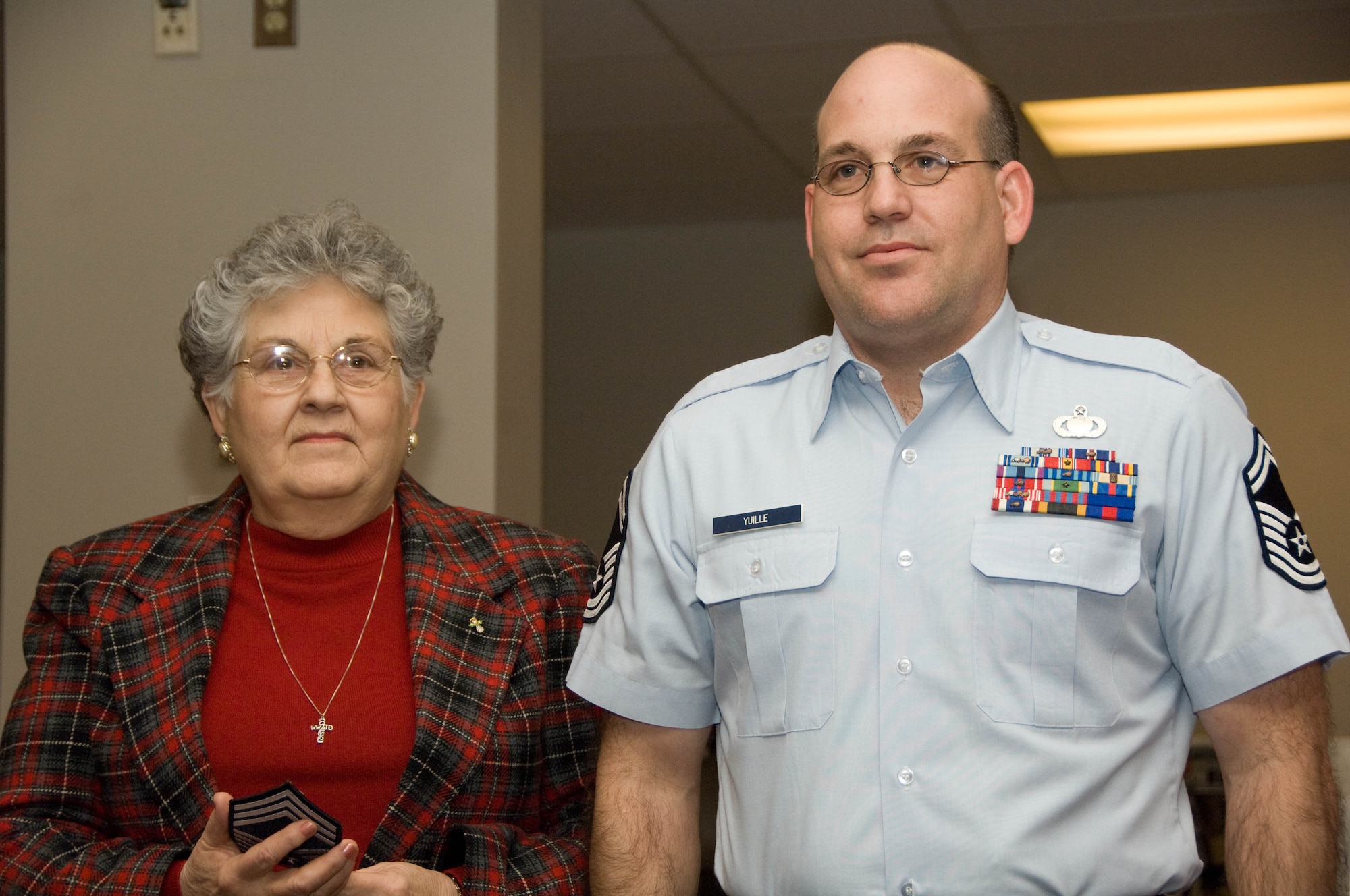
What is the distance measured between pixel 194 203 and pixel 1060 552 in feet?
7.83

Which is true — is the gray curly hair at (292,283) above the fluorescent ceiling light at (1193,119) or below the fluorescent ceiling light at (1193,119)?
below

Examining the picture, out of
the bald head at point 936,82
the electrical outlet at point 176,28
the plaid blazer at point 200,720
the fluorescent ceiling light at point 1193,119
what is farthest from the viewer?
the fluorescent ceiling light at point 1193,119

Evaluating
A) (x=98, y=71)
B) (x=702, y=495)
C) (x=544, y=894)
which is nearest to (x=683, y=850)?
(x=544, y=894)

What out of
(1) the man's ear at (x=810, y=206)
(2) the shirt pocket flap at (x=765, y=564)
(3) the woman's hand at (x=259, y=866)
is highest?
(1) the man's ear at (x=810, y=206)

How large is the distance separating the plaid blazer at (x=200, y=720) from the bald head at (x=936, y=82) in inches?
33.4

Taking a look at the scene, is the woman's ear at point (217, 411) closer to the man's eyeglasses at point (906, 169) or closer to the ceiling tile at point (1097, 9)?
the man's eyeglasses at point (906, 169)

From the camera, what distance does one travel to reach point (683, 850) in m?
1.79

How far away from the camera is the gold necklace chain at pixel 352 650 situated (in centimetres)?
188

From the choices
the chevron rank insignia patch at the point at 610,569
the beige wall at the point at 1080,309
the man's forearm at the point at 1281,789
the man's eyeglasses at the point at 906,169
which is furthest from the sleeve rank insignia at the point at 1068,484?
the beige wall at the point at 1080,309

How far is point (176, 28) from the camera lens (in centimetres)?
318

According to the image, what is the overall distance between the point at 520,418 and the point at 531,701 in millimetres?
1298

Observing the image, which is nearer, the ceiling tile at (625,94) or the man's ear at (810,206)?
the man's ear at (810,206)

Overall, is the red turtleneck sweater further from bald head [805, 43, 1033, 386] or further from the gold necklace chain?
bald head [805, 43, 1033, 386]

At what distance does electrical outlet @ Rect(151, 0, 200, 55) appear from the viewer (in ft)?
10.4
